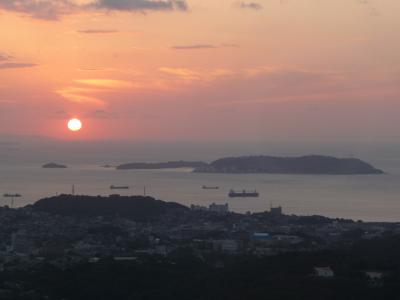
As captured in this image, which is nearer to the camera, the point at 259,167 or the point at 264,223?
the point at 264,223

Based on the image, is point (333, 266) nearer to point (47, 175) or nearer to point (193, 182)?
point (193, 182)

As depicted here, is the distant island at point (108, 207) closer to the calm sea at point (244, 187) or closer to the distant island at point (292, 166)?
the calm sea at point (244, 187)

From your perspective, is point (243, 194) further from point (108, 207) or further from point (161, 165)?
point (161, 165)

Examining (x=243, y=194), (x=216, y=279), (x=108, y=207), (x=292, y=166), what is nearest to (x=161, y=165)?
(x=292, y=166)

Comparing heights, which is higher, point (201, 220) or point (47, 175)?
point (47, 175)

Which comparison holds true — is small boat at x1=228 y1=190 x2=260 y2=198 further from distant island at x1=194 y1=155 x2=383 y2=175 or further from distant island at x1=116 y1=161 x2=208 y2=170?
distant island at x1=116 y1=161 x2=208 y2=170

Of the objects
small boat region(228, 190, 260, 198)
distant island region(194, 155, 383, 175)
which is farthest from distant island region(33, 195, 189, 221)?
distant island region(194, 155, 383, 175)

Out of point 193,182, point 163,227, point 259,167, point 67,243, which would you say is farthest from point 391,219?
point 259,167
